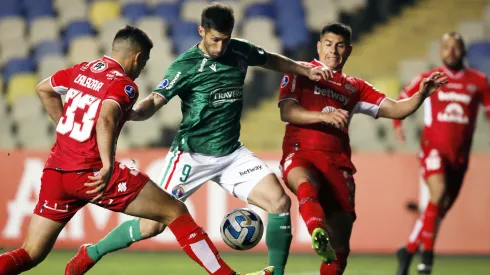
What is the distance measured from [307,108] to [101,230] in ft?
15.8

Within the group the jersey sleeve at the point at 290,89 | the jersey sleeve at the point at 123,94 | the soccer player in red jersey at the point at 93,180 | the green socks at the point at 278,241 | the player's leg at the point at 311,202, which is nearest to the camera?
the jersey sleeve at the point at 123,94

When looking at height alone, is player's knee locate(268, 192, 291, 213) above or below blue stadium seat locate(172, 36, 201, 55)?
below

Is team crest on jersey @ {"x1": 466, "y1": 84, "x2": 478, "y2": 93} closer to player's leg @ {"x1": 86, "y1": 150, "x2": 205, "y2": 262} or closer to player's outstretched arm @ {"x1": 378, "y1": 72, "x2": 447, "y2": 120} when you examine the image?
player's outstretched arm @ {"x1": 378, "y1": 72, "x2": 447, "y2": 120}

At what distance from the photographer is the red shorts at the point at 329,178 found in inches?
267

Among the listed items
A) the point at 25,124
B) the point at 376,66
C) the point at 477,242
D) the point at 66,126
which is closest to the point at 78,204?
the point at 66,126

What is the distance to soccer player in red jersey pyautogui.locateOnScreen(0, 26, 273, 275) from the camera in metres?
5.63

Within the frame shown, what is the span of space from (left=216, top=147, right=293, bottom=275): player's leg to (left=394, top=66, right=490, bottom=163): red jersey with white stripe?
2.87 m

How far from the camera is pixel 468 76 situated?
357 inches

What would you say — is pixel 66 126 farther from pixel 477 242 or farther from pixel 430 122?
pixel 477 242

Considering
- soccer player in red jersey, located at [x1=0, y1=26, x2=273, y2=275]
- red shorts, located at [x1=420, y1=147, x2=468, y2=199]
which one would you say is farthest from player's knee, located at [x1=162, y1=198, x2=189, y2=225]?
red shorts, located at [x1=420, y1=147, x2=468, y2=199]

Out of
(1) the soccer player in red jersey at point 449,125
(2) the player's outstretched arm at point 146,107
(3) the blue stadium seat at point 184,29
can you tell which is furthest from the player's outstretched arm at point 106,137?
(3) the blue stadium seat at point 184,29

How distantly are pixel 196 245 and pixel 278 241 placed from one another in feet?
2.69

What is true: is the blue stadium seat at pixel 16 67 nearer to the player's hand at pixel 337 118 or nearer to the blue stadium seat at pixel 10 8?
the blue stadium seat at pixel 10 8

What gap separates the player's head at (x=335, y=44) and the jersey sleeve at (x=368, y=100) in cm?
30
